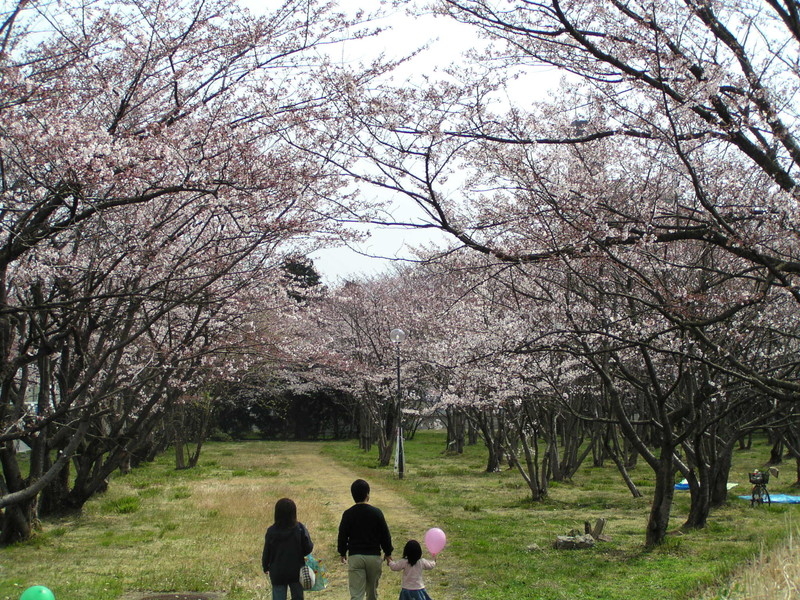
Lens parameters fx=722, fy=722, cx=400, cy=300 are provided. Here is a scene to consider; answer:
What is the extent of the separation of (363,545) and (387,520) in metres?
7.46

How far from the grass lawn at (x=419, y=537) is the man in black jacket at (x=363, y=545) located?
1857 mm

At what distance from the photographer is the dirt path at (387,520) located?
7.74 m

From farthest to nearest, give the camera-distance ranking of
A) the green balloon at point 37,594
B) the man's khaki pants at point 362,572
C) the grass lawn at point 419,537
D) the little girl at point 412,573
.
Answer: the grass lawn at point 419,537
the man's khaki pants at point 362,572
the little girl at point 412,573
the green balloon at point 37,594

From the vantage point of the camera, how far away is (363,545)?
5.57 metres

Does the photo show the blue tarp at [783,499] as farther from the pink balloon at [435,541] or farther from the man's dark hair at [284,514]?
the man's dark hair at [284,514]

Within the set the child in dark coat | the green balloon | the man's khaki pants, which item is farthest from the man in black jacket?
the green balloon

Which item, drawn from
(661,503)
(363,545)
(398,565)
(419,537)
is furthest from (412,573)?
(419,537)

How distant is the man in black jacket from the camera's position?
5.57 m

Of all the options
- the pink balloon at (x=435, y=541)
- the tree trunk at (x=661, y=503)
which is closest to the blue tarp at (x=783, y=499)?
the tree trunk at (x=661, y=503)

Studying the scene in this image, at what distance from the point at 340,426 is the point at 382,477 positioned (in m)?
30.7

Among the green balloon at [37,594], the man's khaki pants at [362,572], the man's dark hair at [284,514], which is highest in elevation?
the man's dark hair at [284,514]

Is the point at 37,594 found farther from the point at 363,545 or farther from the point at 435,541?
the point at 435,541

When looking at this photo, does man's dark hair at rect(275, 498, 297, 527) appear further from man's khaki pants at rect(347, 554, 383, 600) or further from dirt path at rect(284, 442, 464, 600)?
dirt path at rect(284, 442, 464, 600)

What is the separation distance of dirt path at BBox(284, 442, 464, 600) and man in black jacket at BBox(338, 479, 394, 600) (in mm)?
1825
